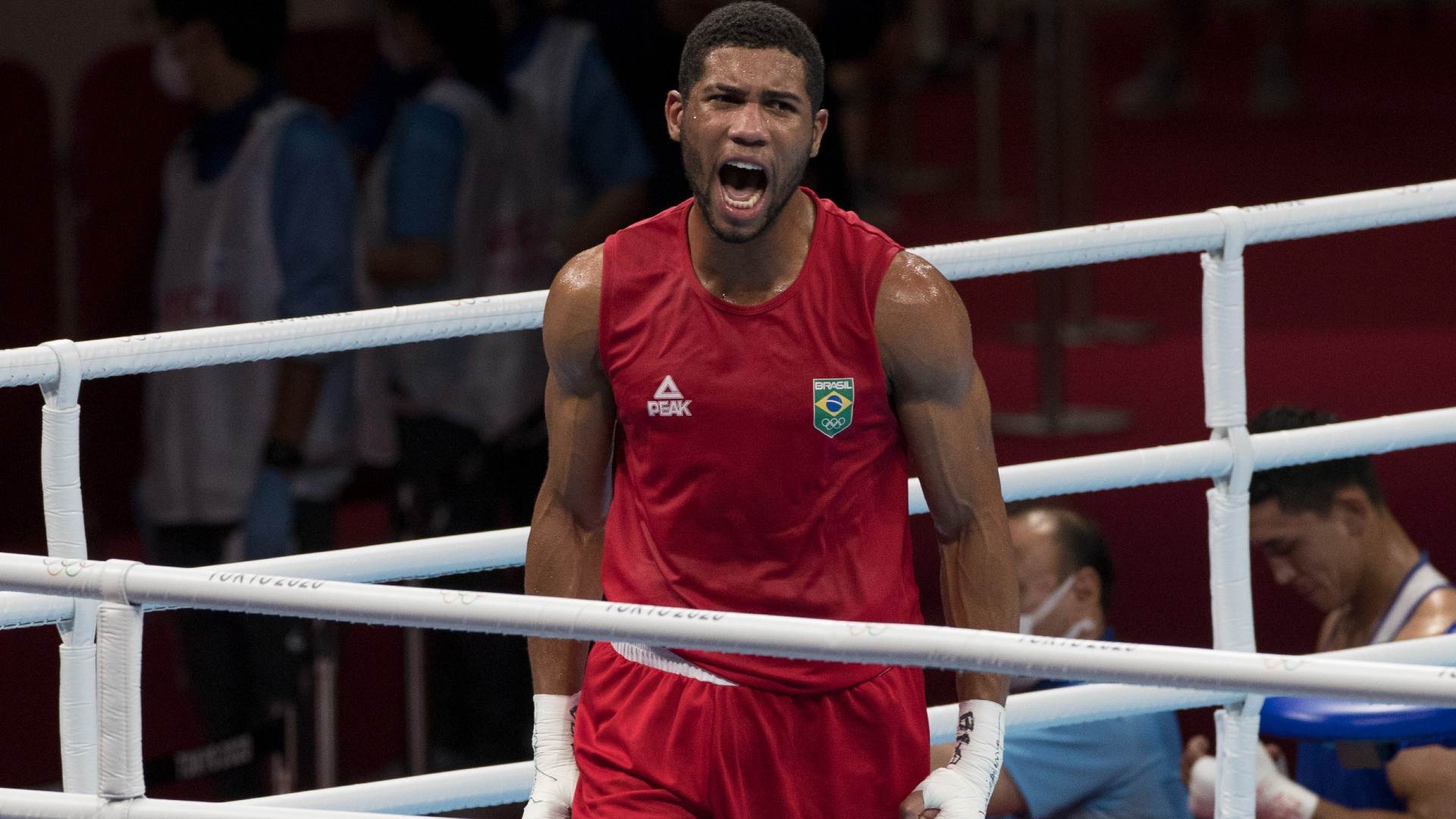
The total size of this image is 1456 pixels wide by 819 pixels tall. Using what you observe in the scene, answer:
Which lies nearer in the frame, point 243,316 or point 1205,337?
point 1205,337

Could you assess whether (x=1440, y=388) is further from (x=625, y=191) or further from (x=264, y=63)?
(x=264, y=63)

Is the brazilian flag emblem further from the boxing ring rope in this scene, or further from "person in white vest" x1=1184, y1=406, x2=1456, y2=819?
"person in white vest" x1=1184, y1=406, x2=1456, y2=819

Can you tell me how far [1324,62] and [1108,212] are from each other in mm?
4357

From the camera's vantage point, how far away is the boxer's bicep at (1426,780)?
299 centimetres

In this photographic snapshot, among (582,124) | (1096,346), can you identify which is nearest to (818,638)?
(582,124)

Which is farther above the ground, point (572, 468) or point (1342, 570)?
point (572, 468)

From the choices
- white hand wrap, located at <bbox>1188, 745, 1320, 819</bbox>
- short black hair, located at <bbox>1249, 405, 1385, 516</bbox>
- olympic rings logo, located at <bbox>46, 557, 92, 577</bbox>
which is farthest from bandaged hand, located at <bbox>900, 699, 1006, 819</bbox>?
short black hair, located at <bbox>1249, 405, 1385, 516</bbox>

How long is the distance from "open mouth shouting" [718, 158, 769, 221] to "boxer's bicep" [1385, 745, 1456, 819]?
Result: 152cm

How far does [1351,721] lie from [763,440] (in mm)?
1079

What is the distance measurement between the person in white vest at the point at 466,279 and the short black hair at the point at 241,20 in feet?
1.14

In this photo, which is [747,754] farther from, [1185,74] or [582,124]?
[1185,74]

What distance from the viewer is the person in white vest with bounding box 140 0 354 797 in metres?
4.52

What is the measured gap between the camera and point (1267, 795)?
309 centimetres

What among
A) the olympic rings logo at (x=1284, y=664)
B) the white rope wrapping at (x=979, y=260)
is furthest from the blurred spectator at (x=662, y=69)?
the olympic rings logo at (x=1284, y=664)
